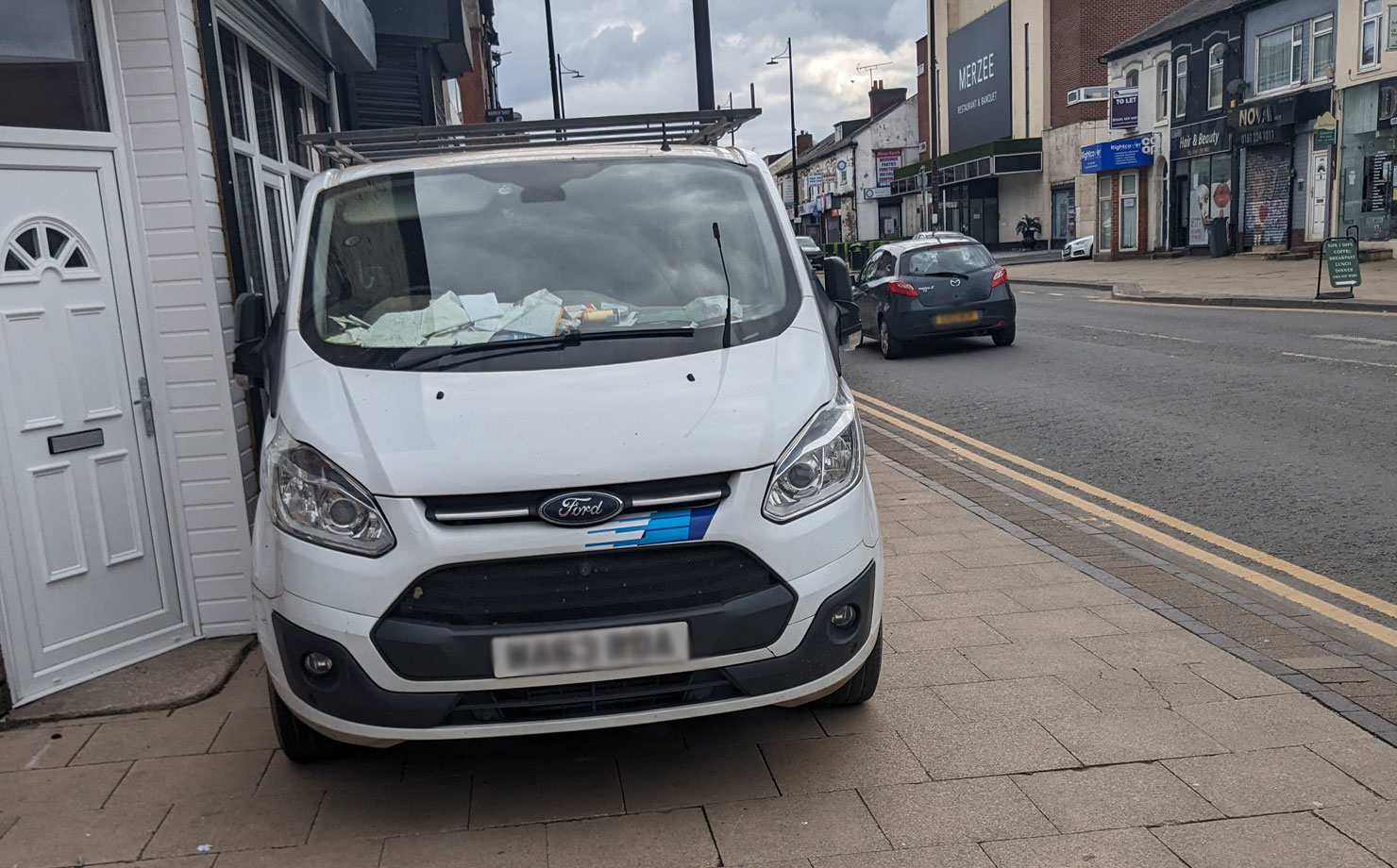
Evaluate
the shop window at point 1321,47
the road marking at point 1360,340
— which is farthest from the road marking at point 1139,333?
the shop window at point 1321,47

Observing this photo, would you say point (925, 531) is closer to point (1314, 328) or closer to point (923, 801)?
point (923, 801)

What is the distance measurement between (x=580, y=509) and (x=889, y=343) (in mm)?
14145

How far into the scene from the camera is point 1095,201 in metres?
44.7

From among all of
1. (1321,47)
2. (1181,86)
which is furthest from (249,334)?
(1181,86)

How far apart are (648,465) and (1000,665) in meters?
2.04

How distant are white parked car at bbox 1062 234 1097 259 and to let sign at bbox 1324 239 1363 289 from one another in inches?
995

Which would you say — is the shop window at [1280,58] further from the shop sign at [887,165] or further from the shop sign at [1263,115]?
the shop sign at [887,165]

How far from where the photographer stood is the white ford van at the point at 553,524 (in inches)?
124

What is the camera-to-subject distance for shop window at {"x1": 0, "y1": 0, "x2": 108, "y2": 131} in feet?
14.6

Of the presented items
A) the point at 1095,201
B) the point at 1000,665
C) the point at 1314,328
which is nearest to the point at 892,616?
the point at 1000,665

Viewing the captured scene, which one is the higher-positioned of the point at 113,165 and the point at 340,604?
the point at 113,165

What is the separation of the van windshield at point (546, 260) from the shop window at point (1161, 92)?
39.8 metres

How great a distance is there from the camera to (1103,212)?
143ft

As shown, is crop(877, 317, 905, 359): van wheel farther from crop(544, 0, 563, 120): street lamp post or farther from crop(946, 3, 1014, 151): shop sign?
crop(946, 3, 1014, 151): shop sign
